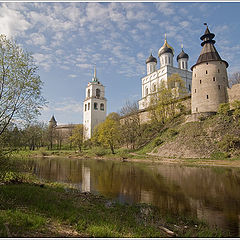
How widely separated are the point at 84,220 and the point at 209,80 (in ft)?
114

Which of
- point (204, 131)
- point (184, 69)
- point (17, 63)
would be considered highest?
point (184, 69)

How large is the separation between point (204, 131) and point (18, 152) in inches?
1061

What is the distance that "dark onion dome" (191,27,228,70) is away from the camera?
34438mm

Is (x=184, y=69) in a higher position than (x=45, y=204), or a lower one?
higher

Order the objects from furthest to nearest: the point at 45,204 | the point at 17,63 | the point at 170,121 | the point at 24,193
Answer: the point at 170,121, the point at 17,63, the point at 24,193, the point at 45,204

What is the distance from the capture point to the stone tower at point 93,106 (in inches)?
2564

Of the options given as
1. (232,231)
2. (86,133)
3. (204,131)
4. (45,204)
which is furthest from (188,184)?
(86,133)

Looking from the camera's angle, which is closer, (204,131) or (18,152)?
(18,152)

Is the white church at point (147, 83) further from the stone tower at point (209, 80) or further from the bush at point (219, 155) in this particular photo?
the bush at point (219, 155)

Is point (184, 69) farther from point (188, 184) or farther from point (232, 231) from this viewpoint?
point (232, 231)

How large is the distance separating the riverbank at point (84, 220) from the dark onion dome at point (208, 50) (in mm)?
34254

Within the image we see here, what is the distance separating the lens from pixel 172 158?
86.6ft

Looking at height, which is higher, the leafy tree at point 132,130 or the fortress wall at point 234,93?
the fortress wall at point 234,93

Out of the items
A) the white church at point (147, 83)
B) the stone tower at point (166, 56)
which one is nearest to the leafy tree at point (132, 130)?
the white church at point (147, 83)
